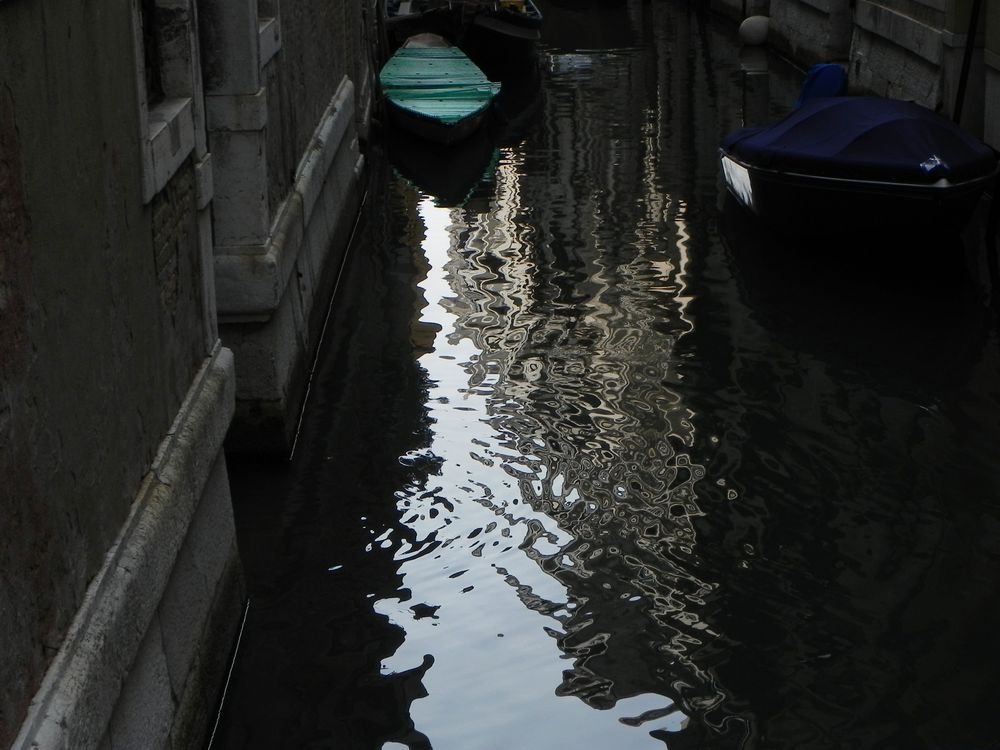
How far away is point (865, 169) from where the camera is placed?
9.29 meters

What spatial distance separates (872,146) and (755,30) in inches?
493

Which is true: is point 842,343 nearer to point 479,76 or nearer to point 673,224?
point 673,224

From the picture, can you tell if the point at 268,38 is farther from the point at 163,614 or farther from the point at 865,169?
the point at 865,169

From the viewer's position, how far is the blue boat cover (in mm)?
9172

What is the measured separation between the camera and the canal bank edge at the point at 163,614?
2887 mm

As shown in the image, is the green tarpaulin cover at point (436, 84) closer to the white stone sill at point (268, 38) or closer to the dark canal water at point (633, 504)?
the dark canal water at point (633, 504)

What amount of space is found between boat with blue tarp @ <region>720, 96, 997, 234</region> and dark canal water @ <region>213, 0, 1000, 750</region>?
0.31 m

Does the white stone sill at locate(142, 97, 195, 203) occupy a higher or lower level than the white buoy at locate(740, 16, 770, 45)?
higher

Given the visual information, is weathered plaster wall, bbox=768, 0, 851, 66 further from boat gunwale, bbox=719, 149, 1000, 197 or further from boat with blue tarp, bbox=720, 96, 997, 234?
boat gunwale, bbox=719, 149, 1000, 197

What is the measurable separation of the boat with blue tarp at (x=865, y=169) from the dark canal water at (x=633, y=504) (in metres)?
0.31

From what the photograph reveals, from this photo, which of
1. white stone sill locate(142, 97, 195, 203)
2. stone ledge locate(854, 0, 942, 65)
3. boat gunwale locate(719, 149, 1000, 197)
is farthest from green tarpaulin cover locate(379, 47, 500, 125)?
white stone sill locate(142, 97, 195, 203)

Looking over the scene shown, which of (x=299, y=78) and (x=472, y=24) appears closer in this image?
(x=299, y=78)

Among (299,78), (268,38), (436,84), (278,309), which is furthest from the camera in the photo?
(436,84)

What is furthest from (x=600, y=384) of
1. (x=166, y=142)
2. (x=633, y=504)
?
(x=166, y=142)
